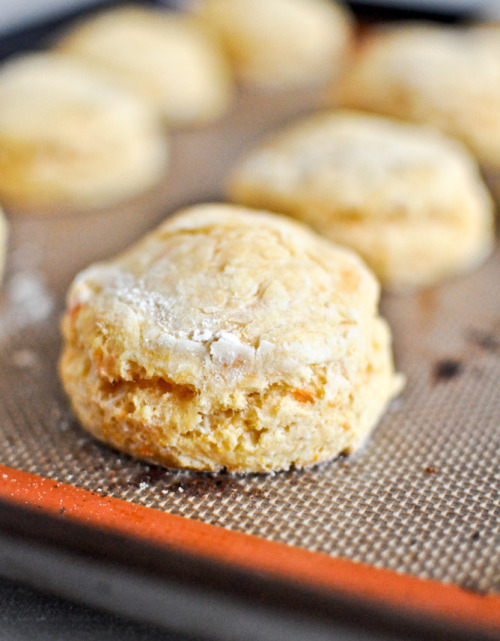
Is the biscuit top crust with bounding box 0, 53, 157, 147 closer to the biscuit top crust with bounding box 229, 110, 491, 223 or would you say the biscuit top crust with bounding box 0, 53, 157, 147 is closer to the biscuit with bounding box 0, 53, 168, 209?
the biscuit with bounding box 0, 53, 168, 209

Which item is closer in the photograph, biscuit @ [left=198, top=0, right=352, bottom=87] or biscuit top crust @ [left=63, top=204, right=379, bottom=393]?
biscuit top crust @ [left=63, top=204, right=379, bottom=393]

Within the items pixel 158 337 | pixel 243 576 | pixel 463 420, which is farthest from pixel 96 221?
pixel 243 576

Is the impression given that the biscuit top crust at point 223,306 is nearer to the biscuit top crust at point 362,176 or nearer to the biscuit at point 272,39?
the biscuit top crust at point 362,176

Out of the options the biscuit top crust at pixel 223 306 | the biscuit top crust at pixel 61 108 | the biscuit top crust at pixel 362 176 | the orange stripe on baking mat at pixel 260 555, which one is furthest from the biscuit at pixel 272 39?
the orange stripe on baking mat at pixel 260 555

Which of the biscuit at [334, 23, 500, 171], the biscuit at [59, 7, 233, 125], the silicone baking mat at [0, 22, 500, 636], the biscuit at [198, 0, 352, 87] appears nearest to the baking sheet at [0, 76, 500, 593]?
the silicone baking mat at [0, 22, 500, 636]

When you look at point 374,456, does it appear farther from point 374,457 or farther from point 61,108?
point 61,108
